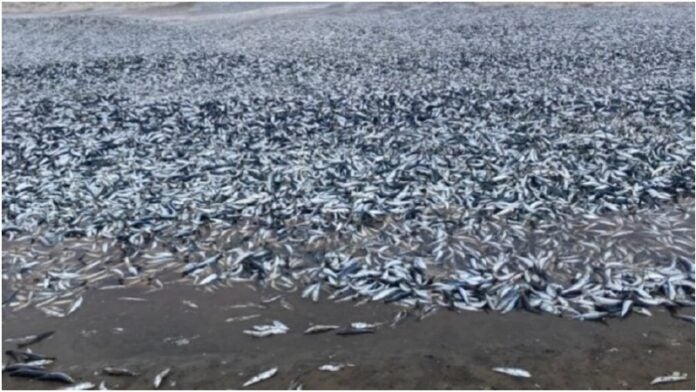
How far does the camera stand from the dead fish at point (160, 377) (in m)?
4.74

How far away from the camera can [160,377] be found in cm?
481

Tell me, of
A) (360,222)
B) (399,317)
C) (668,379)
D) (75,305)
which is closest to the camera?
(668,379)

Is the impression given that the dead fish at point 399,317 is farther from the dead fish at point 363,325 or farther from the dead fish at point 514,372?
the dead fish at point 514,372

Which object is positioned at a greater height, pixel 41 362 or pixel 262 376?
pixel 41 362

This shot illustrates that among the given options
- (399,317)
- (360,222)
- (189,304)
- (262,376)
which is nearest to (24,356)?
(189,304)

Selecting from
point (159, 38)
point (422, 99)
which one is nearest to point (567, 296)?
point (422, 99)

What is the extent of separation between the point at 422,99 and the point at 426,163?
3.30m

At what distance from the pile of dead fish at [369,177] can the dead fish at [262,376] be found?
1.74 feet

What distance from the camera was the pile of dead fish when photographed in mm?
5996

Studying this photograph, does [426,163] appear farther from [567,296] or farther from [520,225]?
[567,296]

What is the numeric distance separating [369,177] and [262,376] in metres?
3.71

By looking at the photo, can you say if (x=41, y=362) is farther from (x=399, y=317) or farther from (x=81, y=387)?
(x=399, y=317)

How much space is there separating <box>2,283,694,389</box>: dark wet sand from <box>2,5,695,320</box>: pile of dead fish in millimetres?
212

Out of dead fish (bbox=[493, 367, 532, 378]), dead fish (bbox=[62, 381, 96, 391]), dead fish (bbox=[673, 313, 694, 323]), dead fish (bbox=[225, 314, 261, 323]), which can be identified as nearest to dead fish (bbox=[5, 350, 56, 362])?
dead fish (bbox=[62, 381, 96, 391])
